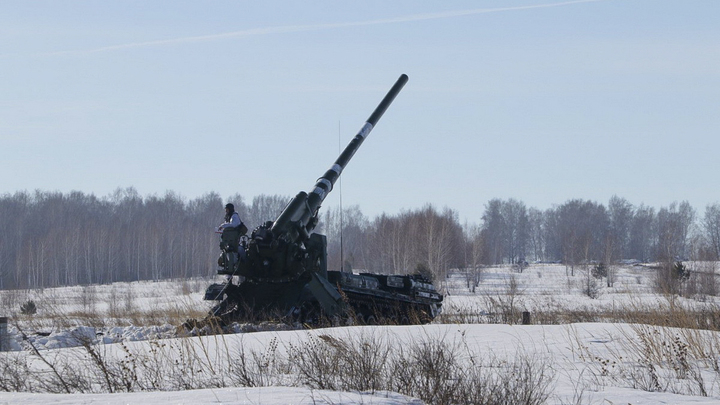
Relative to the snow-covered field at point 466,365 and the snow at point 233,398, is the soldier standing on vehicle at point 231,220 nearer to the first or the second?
the snow-covered field at point 466,365

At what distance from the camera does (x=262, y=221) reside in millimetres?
77062

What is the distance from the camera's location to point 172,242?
87.4m

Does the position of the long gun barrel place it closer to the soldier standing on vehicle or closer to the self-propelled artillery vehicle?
the self-propelled artillery vehicle

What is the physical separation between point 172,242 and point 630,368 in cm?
8003

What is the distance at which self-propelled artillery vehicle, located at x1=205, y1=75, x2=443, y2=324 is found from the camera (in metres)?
18.0

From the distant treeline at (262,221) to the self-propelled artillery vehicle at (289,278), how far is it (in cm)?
3047

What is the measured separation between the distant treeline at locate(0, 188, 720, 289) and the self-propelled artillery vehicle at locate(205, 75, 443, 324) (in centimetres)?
3047

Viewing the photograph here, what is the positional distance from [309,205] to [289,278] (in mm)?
1768

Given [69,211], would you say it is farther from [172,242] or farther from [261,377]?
[261,377]

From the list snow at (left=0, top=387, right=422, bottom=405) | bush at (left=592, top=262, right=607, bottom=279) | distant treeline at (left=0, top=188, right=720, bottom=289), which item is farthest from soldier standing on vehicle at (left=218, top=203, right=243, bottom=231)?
bush at (left=592, top=262, right=607, bottom=279)

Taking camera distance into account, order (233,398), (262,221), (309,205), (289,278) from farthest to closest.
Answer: (262,221) < (309,205) < (289,278) < (233,398)

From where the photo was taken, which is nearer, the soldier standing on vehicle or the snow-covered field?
the snow-covered field

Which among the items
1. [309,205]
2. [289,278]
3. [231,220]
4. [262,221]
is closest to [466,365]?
[289,278]

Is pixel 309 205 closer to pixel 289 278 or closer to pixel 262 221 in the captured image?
pixel 289 278
